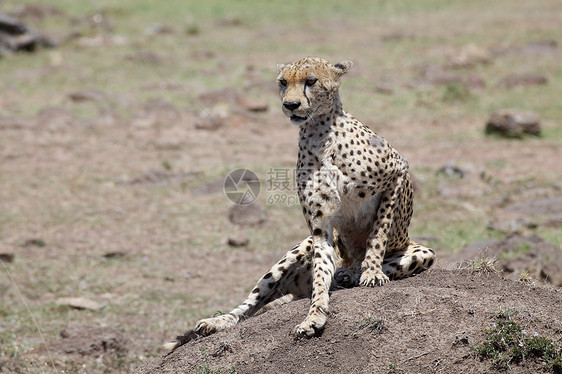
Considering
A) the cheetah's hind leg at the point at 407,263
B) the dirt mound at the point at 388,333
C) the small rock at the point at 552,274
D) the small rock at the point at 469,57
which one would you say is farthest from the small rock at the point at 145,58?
the dirt mound at the point at 388,333

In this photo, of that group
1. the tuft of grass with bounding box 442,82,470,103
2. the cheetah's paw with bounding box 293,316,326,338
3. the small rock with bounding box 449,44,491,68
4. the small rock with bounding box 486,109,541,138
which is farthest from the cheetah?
the small rock with bounding box 449,44,491,68

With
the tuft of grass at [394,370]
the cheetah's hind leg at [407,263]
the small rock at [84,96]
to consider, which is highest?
the cheetah's hind leg at [407,263]

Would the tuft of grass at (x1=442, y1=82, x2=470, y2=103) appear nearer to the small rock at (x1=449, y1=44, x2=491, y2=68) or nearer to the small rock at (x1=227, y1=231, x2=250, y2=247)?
the small rock at (x1=449, y1=44, x2=491, y2=68)

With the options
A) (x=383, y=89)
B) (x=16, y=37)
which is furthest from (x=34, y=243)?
(x=16, y=37)

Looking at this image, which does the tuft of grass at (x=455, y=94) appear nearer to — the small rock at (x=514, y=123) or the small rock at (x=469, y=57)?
the small rock at (x=514, y=123)

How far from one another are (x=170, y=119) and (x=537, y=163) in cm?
694

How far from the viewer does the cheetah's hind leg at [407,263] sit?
5676mm

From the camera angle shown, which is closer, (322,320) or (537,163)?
(322,320)

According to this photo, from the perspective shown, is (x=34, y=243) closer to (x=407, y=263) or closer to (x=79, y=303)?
(x=79, y=303)

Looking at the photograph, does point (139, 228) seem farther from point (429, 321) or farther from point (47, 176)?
point (429, 321)

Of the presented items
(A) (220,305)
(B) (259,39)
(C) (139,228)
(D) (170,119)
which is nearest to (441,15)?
(B) (259,39)

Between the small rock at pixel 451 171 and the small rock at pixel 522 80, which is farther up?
the small rock at pixel 522 80

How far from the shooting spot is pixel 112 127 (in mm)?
14719

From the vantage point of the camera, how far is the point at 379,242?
5469 mm
